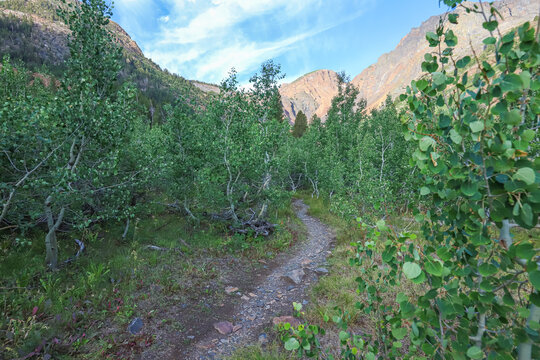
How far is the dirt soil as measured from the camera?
5969 millimetres

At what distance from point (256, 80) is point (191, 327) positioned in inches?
473

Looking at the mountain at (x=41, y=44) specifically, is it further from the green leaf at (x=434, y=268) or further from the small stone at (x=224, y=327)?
the green leaf at (x=434, y=268)

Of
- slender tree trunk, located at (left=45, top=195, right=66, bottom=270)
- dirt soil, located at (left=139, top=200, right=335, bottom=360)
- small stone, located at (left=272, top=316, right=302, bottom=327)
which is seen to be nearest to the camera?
dirt soil, located at (left=139, top=200, right=335, bottom=360)

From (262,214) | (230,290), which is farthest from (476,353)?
(262,214)

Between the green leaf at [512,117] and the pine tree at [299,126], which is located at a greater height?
the pine tree at [299,126]

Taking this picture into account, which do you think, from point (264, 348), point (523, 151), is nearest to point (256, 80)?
point (264, 348)

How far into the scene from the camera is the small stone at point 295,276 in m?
9.43

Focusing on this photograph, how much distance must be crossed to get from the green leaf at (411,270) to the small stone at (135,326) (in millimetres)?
7315

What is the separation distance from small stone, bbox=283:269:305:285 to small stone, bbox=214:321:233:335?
3.34 metres

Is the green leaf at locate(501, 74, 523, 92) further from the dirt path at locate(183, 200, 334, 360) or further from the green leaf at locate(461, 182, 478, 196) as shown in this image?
the dirt path at locate(183, 200, 334, 360)

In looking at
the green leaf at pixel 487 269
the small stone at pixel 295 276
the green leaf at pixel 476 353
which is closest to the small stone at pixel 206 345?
the small stone at pixel 295 276

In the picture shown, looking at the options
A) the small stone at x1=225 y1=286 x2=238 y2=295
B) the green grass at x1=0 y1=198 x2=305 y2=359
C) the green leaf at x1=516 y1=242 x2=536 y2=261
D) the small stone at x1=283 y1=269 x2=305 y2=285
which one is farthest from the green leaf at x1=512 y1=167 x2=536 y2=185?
the small stone at x1=283 y1=269 x2=305 y2=285

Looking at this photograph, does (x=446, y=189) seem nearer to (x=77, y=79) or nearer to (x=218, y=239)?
(x=77, y=79)

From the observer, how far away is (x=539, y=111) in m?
1.55
